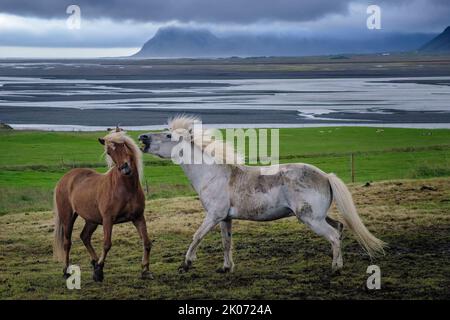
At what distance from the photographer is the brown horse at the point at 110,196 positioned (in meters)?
10.3

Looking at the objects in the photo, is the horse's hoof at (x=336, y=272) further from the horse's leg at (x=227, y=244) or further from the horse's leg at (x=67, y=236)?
the horse's leg at (x=67, y=236)

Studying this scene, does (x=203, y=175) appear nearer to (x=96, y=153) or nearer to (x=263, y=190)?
(x=263, y=190)

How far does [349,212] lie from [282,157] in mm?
25190

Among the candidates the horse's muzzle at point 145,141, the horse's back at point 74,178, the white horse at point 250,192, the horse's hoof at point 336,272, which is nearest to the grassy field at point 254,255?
the horse's hoof at point 336,272

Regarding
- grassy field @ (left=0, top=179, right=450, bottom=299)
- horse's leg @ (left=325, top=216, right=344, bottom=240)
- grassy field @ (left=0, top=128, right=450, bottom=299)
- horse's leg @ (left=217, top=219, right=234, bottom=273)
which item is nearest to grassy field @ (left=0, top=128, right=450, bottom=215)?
grassy field @ (left=0, top=128, right=450, bottom=299)

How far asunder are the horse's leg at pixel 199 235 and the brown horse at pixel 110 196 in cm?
57

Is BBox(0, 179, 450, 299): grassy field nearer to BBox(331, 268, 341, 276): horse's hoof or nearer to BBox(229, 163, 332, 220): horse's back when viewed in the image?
BBox(331, 268, 341, 276): horse's hoof

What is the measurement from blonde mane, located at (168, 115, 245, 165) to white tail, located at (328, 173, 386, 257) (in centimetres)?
148

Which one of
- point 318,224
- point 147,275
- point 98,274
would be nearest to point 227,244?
point 147,275

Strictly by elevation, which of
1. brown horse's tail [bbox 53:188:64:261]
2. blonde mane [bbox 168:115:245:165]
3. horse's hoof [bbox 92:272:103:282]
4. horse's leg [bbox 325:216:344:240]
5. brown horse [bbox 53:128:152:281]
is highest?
blonde mane [bbox 168:115:245:165]

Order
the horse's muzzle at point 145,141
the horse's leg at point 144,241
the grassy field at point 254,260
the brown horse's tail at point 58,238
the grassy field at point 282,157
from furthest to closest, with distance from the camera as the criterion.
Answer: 1. the grassy field at point 282,157
2. the brown horse's tail at point 58,238
3. the horse's muzzle at point 145,141
4. the horse's leg at point 144,241
5. the grassy field at point 254,260

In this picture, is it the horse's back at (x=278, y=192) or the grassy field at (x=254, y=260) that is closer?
the grassy field at (x=254, y=260)

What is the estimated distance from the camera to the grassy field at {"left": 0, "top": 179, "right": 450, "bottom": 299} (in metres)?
9.96
